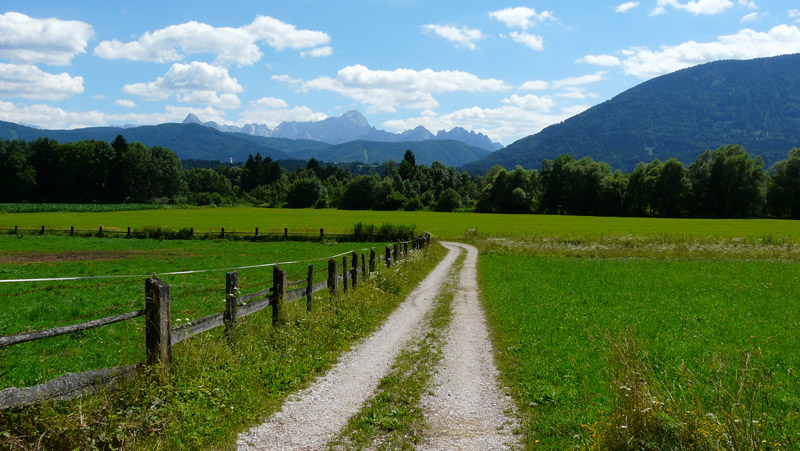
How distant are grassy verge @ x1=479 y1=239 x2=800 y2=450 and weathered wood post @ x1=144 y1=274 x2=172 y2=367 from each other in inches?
196

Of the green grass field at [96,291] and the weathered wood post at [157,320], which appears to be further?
the green grass field at [96,291]

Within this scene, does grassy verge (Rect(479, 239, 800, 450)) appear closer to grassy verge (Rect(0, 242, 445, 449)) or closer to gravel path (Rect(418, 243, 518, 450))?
gravel path (Rect(418, 243, 518, 450))

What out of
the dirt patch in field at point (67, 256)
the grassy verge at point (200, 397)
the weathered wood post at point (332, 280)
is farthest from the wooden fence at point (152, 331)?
the dirt patch in field at point (67, 256)

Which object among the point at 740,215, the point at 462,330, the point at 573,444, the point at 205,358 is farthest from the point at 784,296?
the point at 740,215

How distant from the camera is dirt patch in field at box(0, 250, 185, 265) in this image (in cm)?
3147

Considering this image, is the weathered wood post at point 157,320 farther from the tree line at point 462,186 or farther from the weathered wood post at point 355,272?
the tree line at point 462,186

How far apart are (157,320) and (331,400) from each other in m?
2.82

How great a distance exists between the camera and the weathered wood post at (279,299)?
9.86m

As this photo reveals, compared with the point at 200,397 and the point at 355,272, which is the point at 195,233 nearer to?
the point at 355,272

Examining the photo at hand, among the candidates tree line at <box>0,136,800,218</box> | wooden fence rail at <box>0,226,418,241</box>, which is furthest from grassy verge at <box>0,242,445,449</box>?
tree line at <box>0,136,800,218</box>

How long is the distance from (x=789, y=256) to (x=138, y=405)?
1703 inches

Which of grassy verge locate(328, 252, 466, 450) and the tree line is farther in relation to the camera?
the tree line

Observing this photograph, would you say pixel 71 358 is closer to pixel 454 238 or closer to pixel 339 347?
pixel 339 347

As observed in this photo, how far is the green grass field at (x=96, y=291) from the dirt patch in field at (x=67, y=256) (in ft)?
0.18
